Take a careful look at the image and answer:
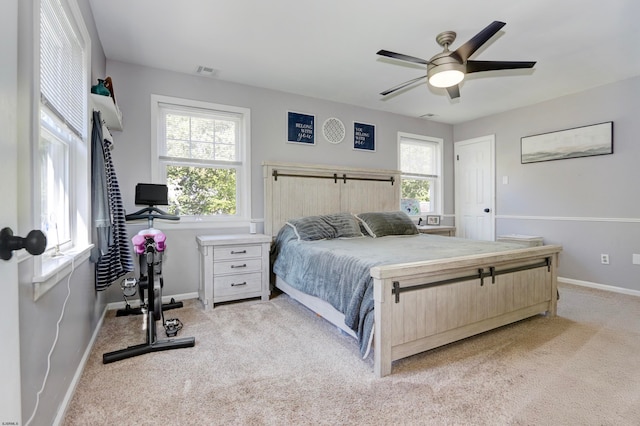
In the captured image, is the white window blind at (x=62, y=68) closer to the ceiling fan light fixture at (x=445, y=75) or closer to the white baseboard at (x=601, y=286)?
the ceiling fan light fixture at (x=445, y=75)

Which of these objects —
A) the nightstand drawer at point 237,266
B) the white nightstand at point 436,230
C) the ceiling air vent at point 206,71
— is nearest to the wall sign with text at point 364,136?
the white nightstand at point 436,230

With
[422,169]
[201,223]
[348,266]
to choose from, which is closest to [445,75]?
[348,266]

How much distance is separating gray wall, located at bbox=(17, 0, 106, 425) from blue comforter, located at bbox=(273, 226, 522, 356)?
5.11 ft

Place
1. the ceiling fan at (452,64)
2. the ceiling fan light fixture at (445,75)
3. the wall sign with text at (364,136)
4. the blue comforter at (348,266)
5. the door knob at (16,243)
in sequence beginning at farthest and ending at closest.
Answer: the wall sign with text at (364,136), the ceiling fan light fixture at (445,75), the ceiling fan at (452,64), the blue comforter at (348,266), the door knob at (16,243)

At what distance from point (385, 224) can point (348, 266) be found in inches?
68.2

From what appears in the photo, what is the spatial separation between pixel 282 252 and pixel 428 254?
163cm

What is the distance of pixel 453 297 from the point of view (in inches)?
87.0

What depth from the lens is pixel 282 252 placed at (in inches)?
138

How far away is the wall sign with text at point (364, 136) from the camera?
4.63 metres

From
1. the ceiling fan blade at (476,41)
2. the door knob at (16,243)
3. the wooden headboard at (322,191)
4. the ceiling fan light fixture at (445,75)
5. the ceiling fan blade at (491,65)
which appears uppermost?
the ceiling fan blade at (476,41)

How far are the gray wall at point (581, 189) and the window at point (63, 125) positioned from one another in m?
5.16

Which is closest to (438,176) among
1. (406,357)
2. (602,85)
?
(602,85)

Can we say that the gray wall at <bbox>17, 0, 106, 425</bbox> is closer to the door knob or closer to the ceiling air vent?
the door knob

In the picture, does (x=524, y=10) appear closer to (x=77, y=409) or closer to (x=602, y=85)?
(x=602, y=85)
